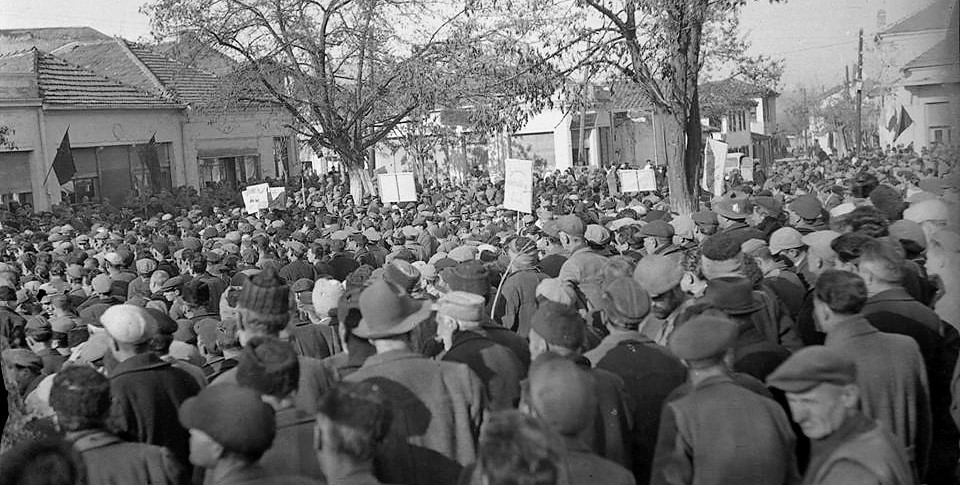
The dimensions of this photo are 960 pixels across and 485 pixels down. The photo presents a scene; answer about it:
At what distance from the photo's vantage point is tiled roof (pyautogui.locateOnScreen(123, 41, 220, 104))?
38500 millimetres

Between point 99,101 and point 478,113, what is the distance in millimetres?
22026

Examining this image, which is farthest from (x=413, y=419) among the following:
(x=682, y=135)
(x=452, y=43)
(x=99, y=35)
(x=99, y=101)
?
(x=99, y=35)

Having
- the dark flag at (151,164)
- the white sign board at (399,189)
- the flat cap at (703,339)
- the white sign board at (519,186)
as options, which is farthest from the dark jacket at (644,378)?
the dark flag at (151,164)

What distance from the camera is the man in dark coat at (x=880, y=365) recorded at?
4.49 metres

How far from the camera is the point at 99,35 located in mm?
52594

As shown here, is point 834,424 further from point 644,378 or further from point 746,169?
point 746,169

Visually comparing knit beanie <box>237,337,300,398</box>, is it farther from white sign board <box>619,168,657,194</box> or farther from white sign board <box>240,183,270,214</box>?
white sign board <box>240,183,270,214</box>

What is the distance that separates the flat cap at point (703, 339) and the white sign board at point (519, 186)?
Result: 890 centimetres

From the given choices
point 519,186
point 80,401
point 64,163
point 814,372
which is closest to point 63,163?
point 64,163

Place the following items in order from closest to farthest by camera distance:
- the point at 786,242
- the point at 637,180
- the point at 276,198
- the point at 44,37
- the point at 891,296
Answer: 1. the point at 891,296
2. the point at 786,242
3. the point at 637,180
4. the point at 276,198
5. the point at 44,37

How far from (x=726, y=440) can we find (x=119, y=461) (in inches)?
88.0

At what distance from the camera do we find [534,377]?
352cm

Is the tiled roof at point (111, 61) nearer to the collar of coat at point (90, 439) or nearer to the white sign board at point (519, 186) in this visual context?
the white sign board at point (519, 186)

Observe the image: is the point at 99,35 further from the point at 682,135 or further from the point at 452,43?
the point at 682,135
